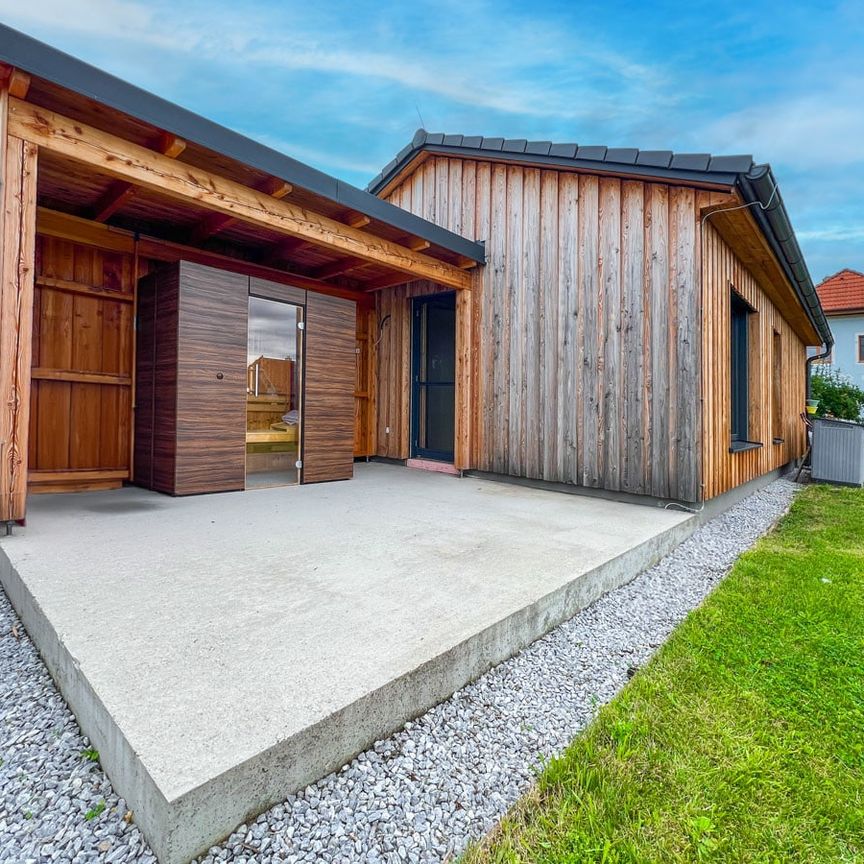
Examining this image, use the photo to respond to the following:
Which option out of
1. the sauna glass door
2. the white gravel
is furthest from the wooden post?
the sauna glass door

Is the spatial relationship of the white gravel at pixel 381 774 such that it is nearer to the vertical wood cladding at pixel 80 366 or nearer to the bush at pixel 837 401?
the vertical wood cladding at pixel 80 366

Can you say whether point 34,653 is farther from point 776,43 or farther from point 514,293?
point 776,43

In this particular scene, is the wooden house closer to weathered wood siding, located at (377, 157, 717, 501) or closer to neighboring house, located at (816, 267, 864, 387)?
weathered wood siding, located at (377, 157, 717, 501)

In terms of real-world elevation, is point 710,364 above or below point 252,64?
below

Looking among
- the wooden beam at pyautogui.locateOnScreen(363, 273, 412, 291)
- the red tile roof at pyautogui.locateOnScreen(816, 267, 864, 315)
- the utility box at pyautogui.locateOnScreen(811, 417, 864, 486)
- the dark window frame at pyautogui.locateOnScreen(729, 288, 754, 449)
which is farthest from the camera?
the red tile roof at pyautogui.locateOnScreen(816, 267, 864, 315)

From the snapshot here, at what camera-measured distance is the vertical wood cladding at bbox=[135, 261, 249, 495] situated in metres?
3.94

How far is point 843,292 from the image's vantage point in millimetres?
16641

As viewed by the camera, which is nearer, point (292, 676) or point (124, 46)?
point (292, 676)

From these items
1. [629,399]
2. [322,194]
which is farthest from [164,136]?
[629,399]

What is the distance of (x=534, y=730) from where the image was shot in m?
1.49

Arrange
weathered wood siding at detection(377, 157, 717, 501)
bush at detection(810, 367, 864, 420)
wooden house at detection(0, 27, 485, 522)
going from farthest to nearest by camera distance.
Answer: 1. bush at detection(810, 367, 864, 420)
2. weathered wood siding at detection(377, 157, 717, 501)
3. wooden house at detection(0, 27, 485, 522)

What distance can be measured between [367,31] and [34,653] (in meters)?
7.97

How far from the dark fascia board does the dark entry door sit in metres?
1.90

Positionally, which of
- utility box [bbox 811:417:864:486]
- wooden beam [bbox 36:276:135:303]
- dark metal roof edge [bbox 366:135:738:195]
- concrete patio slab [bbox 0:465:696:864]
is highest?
dark metal roof edge [bbox 366:135:738:195]
